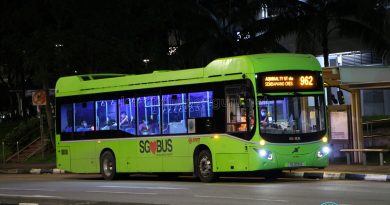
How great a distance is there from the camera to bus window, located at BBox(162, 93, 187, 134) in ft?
71.8

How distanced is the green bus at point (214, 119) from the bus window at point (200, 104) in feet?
0.09

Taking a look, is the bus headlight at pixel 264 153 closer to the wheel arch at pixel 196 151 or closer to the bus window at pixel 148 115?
the wheel arch at pixel 196 151

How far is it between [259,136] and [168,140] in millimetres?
3791

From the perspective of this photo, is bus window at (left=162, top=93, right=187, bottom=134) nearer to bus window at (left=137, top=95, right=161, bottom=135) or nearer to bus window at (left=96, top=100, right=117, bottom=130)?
bus window at (left=137, top=95, right=161, bottom=135)

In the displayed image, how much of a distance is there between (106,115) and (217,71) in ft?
18.2

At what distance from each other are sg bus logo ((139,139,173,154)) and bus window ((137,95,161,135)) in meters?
0.30

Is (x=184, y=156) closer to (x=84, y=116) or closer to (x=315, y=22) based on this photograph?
(x=84, y=116)

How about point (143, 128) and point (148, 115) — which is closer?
point (148, 115)

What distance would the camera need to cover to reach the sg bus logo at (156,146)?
73.7 feet

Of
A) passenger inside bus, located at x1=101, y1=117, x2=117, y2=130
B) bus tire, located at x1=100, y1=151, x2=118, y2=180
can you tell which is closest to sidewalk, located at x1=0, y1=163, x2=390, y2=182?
bus tire, located at x1=100, y1=151, x2=118, y2=180

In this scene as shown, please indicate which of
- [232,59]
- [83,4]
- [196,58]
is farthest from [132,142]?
[196,58]

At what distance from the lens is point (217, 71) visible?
2084 centimetres

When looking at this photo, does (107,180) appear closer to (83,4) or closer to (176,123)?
(176,123)

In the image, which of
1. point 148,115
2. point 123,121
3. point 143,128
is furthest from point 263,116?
point 123,121
